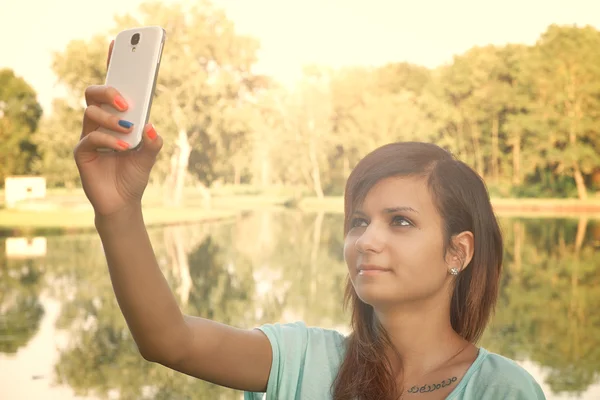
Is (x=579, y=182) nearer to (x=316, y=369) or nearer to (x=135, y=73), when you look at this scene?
(x=316, y=369)

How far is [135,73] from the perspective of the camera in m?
0.68

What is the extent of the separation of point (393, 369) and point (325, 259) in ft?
6.80

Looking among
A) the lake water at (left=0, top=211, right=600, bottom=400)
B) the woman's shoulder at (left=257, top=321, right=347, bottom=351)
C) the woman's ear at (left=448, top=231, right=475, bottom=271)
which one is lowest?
the lake water at (left=0, top=211, right=600, bottom=400)

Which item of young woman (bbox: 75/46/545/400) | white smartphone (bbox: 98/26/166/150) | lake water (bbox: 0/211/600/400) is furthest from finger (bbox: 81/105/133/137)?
lake water (bbox: 0/211/600/400)

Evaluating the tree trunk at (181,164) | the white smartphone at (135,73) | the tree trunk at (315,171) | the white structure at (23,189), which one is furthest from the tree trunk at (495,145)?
the white smartphone at (135,73)

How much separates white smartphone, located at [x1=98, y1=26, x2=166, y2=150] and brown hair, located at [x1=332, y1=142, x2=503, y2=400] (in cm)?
29

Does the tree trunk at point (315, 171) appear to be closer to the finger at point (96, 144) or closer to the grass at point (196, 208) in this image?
the grass at point (196, 208)

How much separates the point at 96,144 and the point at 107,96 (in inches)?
1.5

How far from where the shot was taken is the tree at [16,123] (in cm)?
289

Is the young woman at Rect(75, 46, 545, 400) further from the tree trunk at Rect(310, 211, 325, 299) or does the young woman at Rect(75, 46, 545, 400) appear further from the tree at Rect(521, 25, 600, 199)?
the tree at Rect(521, 25, 600, 199)

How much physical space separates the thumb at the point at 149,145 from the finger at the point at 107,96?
26mm

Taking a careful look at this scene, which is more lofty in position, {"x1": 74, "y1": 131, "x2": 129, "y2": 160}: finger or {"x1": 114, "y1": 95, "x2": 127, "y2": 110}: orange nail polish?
Answer: {"x1": 114, "y1": 95, "x2": 127, "y2": 110}: orange nail polish

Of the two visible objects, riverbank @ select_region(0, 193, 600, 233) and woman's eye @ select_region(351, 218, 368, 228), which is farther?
riverbank @ select_region(0, 193, 600, 233)

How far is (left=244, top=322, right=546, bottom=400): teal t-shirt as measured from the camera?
81 cm
